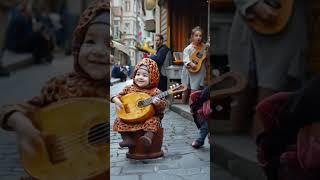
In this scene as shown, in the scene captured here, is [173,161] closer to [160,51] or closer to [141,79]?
[160,51]

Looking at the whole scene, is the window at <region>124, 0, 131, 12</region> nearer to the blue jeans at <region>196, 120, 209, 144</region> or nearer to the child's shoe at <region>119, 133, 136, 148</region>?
the blue jeans at <region>196, 120, 209, 144</region>

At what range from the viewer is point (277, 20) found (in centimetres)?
102

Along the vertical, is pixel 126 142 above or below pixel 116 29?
below

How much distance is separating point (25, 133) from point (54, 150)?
0.09m

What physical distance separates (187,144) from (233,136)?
38 cm

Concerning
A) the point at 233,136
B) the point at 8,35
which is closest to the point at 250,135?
the point at 233,136

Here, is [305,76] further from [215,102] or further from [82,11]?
[82,11]

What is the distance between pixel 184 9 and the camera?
142 centimetres

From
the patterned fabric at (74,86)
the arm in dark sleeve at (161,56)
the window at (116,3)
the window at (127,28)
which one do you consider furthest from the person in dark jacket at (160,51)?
the patterned fabric at (74,86)

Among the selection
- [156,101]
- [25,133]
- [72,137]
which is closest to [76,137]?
[72,137]

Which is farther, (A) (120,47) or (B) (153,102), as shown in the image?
(B) (153,102)

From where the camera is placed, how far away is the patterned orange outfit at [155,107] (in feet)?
6.06

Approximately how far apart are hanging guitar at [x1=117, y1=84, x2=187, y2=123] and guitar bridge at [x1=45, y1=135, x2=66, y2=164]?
0.78 meters

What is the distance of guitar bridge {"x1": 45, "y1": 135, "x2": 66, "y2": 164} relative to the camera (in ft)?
3.82
